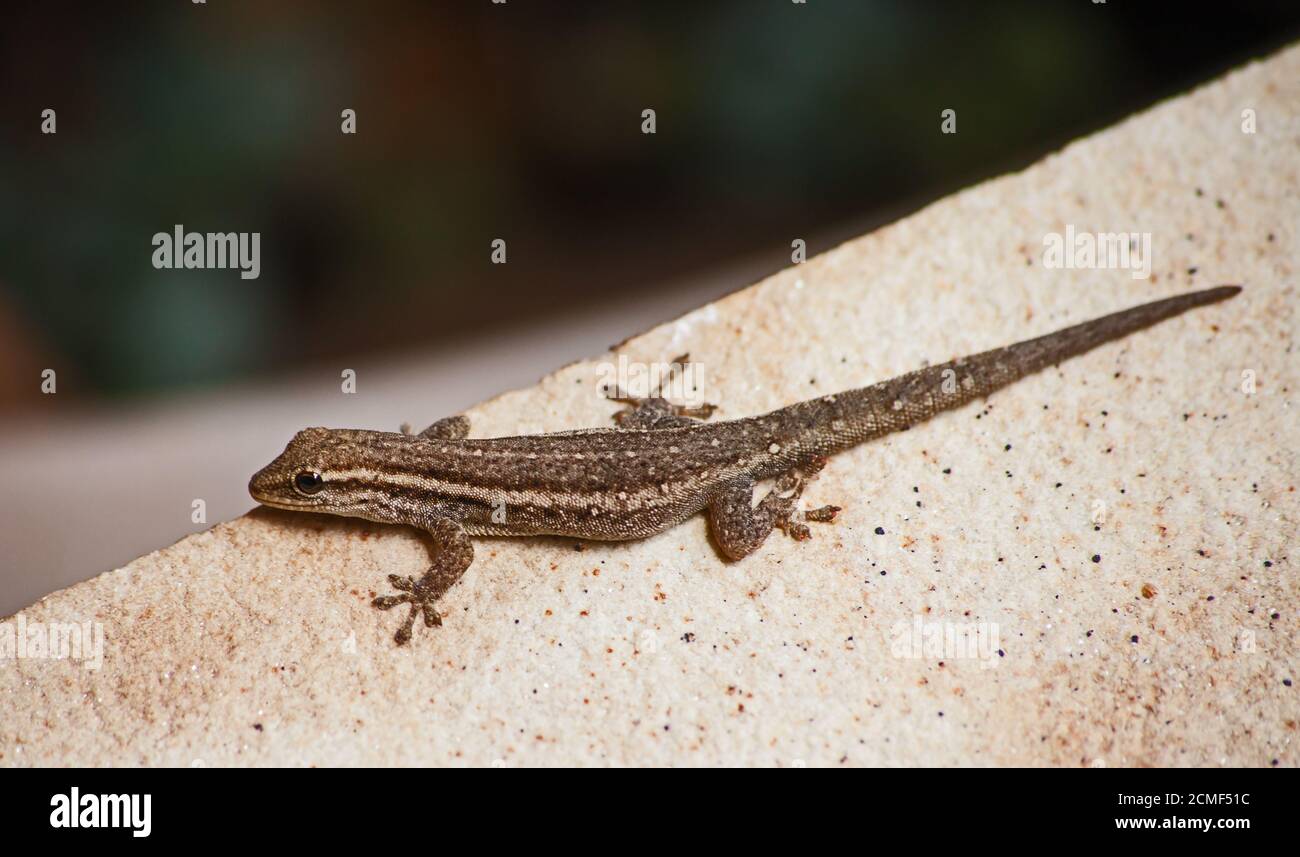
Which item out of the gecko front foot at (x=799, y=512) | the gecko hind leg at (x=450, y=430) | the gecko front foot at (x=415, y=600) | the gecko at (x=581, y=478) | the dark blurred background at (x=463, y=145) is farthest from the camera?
the dark blurred background at (x=463, y=145)

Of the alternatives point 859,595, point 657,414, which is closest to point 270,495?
point 657,414

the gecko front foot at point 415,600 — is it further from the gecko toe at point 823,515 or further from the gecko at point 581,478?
the gecko toe at point 823,515

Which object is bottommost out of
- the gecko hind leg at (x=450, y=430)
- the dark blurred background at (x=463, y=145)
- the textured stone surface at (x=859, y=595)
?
the textured stone surface at (x=859, y=595)

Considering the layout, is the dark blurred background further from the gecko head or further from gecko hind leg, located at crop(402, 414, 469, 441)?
the gecko head

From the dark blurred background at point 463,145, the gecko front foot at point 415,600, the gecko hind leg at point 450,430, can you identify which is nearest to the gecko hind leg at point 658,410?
the gecko hind leg at point 450,430

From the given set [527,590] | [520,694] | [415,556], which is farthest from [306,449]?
[520,694]

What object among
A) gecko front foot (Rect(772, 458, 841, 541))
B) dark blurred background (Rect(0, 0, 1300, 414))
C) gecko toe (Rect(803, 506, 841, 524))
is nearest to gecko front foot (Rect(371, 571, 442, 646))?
gecko front foot (Rect(772, 458, 841, 541))

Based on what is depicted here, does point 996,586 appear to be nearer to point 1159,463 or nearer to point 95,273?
point 1159,463
